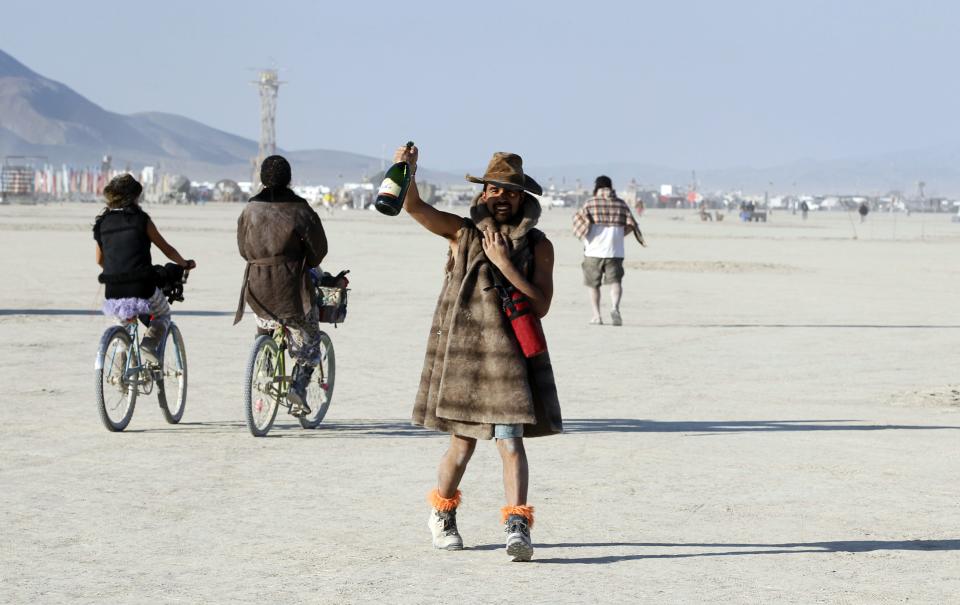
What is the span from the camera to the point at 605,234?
19359 mm

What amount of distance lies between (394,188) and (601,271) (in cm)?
1312

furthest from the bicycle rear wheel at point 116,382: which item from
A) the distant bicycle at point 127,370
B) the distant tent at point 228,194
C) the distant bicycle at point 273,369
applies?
the distant tent at point 228,194

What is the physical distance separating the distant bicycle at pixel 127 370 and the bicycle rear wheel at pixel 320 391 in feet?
2.79

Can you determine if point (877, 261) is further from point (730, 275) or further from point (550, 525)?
point (550, 525)

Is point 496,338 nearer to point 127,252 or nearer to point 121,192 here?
point 127,252

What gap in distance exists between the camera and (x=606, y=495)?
8.58m

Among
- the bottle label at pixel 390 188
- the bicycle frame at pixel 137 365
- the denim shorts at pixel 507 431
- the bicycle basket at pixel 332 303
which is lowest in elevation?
the bicycle frame at pixel 137 365

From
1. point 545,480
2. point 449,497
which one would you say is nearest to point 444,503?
point 449,497

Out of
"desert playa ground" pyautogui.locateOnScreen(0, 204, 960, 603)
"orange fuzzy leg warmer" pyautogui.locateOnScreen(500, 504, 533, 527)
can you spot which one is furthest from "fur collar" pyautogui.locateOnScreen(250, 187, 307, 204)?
"orange fuzzy leg warmer" pyautogui.locateOnScreen(500, 504, 533, 527)

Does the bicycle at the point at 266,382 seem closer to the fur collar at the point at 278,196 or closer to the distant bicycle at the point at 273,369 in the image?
the distant bicycle at the point at 273,369

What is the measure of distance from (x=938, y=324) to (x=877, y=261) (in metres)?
22.1

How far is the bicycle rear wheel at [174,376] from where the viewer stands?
1079 cm

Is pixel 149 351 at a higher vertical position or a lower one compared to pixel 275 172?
lower

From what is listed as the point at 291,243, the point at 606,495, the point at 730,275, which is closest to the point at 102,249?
the point at 291,243
